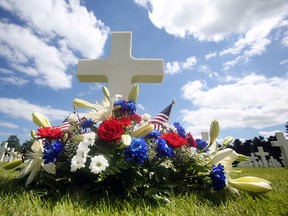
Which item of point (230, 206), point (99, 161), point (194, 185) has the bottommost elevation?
point (230, 206)

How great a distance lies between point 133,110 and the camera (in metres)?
2.54

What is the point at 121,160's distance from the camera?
2.06 meters

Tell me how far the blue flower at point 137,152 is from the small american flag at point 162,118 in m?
0.87

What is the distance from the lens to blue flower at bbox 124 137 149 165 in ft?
6.57

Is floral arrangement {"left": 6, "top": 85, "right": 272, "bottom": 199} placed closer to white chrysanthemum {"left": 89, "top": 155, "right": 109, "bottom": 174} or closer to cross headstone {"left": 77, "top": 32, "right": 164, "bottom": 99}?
white chrysanthemum {"left": 89, "top": 155, "right": 109, "bottom": 174}

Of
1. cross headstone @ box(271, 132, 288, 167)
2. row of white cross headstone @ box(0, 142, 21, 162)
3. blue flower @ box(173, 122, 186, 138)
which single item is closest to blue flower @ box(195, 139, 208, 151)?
blue flower @ box(173, 122, 186, 138)

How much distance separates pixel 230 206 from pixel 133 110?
1319 millimetres

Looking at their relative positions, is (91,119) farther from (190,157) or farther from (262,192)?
(262,192)

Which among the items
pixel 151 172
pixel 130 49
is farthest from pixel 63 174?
pixel 130 49

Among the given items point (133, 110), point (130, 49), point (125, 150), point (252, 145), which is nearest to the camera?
point (125, 150)

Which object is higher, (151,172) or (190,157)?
(190,157)

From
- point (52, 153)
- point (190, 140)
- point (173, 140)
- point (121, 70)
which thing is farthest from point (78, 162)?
point (121, 70)

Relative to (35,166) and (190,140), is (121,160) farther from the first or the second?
(190,140)

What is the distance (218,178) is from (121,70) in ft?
8.94
